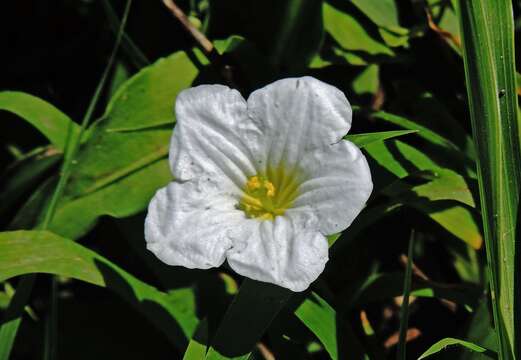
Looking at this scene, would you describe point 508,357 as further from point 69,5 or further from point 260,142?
point 69,5

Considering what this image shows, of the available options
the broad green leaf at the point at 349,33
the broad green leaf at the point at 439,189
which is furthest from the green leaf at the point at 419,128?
the broad green leaf at the point at 349,33

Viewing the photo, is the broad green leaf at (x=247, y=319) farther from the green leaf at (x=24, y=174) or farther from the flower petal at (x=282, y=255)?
the green leaf at (x=24, y=174)

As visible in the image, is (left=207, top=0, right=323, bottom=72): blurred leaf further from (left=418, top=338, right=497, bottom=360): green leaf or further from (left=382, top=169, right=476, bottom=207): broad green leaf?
(left=418, top=338, right=497, bottom=360): green leaf

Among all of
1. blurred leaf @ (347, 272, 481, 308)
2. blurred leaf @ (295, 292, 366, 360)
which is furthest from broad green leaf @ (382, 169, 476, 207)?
blurred leaf @ (295, 292, 366, 360)

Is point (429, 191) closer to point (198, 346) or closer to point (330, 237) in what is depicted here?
point (330, 237)

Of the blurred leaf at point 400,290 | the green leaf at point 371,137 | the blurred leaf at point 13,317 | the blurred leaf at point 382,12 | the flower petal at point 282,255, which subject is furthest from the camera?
the blurred leaf at point 382,12

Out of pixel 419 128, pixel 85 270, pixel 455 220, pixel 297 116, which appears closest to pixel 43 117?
pixel 85 270

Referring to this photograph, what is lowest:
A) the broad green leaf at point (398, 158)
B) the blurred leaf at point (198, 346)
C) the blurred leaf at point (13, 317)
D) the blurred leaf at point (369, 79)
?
the blurred leaf at point (13, 317)
